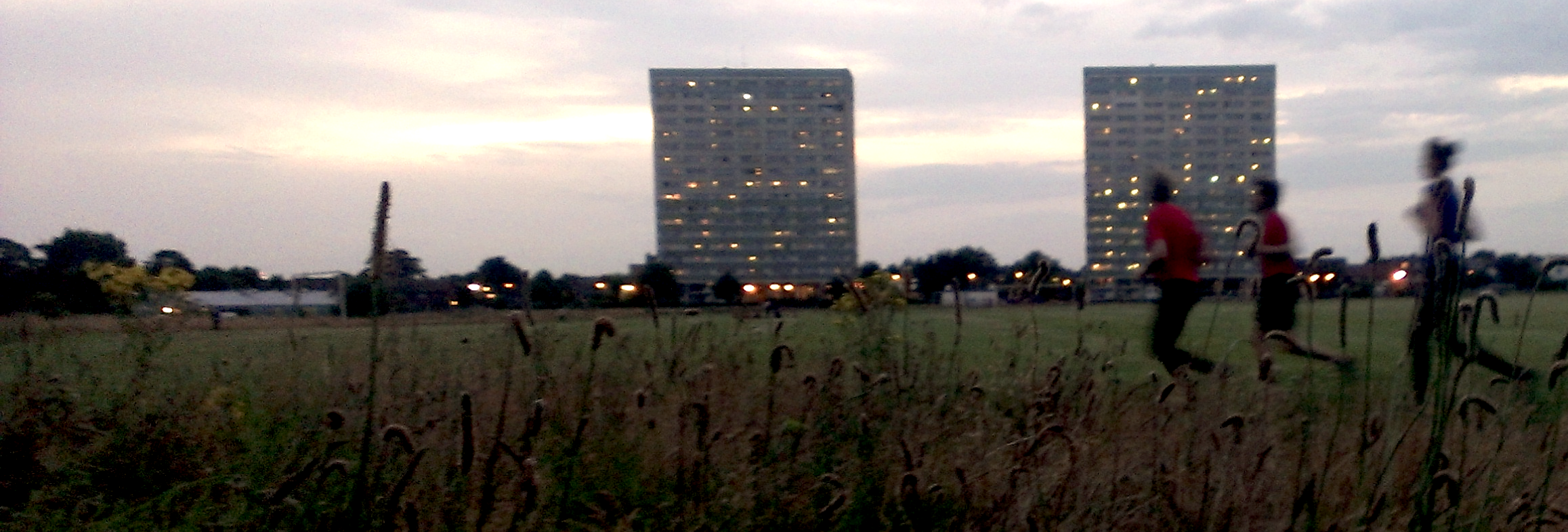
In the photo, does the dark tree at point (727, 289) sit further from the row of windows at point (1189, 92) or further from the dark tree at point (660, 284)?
the row of windows at point (1189, 92)

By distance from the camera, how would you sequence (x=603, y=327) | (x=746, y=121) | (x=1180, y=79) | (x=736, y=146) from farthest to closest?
(x=736, y=146)
(x=746, y=121)
(x=1180, y=79)
(x=603, y=327)

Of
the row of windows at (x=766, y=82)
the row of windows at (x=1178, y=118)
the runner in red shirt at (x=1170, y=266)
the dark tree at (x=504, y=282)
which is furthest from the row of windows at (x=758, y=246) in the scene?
the dark tree at (x=504, y=282)

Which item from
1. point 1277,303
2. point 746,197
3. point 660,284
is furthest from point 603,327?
point 746,197

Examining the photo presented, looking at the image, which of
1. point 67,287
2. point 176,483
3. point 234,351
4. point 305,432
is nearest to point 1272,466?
point 305,432

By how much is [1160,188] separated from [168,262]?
21.7 ft

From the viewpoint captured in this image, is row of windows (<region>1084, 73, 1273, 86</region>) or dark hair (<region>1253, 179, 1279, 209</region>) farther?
row of windows (<region>1084, 73, 1273, 86</region>)

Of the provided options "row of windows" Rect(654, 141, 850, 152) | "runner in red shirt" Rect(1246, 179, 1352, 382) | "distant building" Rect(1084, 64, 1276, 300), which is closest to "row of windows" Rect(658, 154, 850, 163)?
"row of windows" Rect(654, 141, 850, 152)

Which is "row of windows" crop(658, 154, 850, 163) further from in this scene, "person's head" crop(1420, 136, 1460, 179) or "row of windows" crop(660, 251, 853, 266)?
"person's head" crop(1420, 136, 1460, 179)

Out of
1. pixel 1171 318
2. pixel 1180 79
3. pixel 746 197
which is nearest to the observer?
pixel 1171 318

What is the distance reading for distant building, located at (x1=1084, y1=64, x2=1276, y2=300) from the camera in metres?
7.79

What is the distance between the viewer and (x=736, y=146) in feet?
49.1

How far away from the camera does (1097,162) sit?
10875mm

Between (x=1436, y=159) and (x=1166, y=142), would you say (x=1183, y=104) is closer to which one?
(x=1166, y=142)

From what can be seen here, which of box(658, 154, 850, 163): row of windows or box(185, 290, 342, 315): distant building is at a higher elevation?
box(658, 154, 850, 163): row of windows
